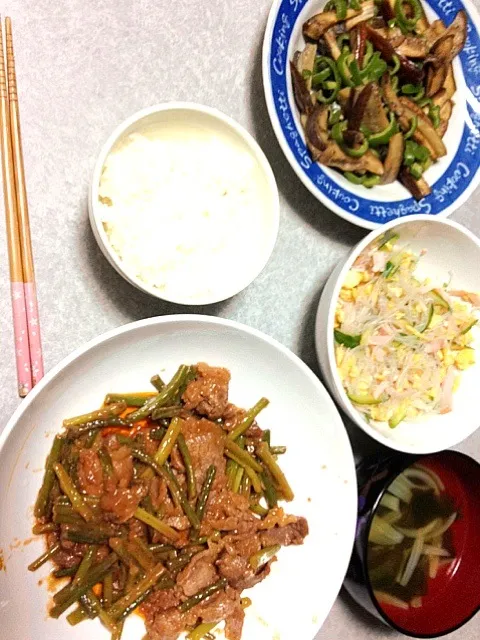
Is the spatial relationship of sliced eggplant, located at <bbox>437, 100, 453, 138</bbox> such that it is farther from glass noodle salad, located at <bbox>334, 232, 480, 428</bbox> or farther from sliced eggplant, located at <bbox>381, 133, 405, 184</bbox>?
glass noodle salad, located at <bbox>334, 232, 480, 428</bbox>

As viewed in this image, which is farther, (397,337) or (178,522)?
(397,337)

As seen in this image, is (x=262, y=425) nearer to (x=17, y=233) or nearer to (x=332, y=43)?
(x=17, y=233)

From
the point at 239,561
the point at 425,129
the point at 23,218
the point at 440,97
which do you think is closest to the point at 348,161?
the point at 425,129

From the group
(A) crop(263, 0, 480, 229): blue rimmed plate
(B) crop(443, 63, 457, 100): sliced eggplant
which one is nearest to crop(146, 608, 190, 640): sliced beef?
(A) crop(263, 0, 480, 229): blue rimmed plate

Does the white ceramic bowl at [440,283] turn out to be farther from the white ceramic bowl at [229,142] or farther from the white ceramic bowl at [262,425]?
the white ceramic bowl at [229,142]

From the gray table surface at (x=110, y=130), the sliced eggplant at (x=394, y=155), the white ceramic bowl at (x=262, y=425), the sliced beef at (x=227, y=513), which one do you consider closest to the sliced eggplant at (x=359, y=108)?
the sliced eggplant at (x=394, y=155)

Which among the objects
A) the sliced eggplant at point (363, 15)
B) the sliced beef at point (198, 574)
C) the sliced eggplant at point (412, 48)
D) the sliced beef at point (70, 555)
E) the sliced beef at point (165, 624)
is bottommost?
the sliced beef at point (165, 624)
